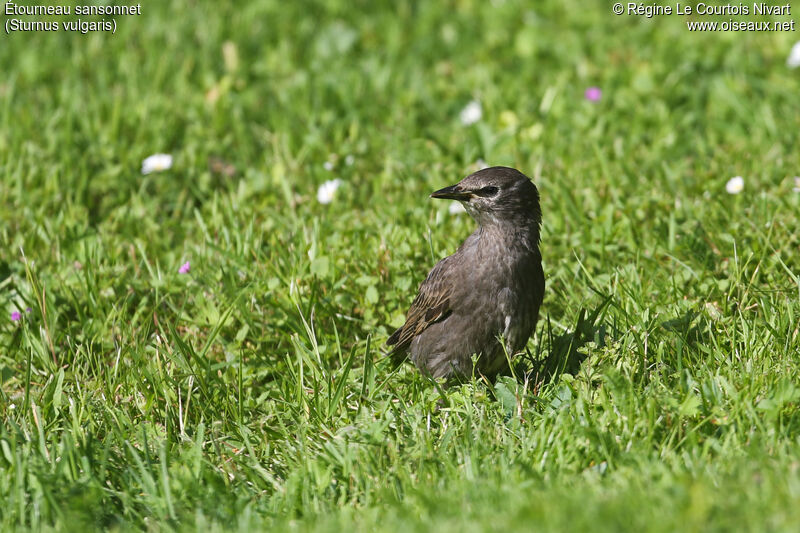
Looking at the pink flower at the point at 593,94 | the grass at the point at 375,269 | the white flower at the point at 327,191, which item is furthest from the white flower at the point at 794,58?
the white flower at the point at 327,191

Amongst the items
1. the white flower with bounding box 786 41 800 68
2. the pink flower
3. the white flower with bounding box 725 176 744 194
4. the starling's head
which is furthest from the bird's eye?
the white flower with bounding box 786 41 800 68

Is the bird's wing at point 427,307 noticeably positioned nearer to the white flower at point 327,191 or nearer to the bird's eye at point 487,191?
the bird's eye at point 487,191

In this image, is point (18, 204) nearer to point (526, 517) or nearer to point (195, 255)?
point (195, 255)

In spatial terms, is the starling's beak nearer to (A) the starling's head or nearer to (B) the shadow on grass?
(A) the starling's head

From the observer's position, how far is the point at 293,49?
858cm

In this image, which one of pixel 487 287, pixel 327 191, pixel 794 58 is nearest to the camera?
pixel 487 287

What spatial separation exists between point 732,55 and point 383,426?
16.8 ft

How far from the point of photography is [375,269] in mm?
5578

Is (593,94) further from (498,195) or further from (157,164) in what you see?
(157,164)

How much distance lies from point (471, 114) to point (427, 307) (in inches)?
115

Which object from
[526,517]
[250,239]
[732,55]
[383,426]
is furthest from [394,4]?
[526,517]

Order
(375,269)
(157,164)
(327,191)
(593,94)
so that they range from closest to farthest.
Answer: (375,269) < (327,191) < (157,164) < (593,94)

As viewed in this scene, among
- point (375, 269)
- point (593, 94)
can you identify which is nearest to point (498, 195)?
point (375, 269)

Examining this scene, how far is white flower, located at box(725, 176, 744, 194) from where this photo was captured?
5973 mm
